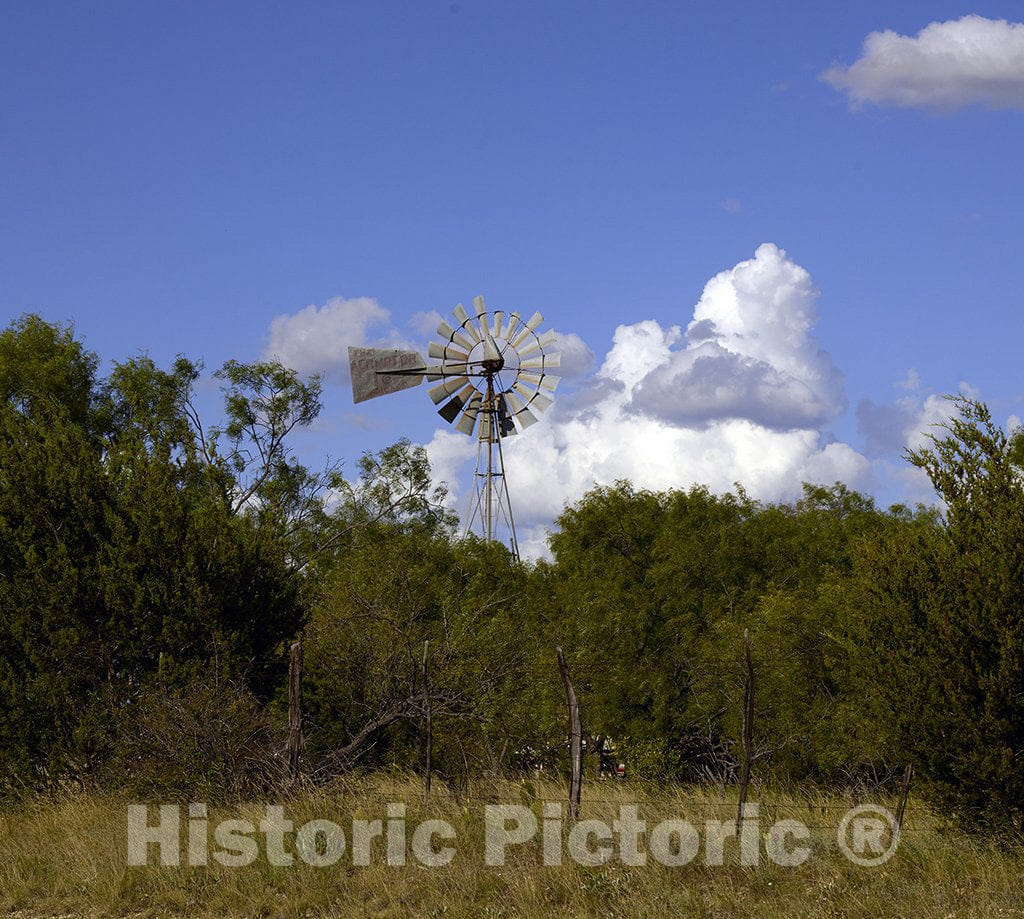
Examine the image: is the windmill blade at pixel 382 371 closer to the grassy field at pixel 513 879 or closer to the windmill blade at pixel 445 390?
the windmill blade at pixel 445 390

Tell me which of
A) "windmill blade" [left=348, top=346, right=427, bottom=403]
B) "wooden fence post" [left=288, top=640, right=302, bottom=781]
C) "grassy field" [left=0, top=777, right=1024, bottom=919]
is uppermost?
"windmill blade" [left=348, top=346, right=427, bottom=403]

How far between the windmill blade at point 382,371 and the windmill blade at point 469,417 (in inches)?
80.0

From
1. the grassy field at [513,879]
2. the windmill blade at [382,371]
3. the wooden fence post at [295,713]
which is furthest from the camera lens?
the windmill blade at [382,371]

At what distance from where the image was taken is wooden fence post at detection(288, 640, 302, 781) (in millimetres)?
11770

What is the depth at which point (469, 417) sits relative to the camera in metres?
42.6

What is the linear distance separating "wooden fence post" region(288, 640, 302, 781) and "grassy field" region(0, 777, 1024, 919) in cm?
35

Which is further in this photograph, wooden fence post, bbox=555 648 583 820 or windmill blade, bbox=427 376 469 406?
windmill blade, bbox=427 376 469 406

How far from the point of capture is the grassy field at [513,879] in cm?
903

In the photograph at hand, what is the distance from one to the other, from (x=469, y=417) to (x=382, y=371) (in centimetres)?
360

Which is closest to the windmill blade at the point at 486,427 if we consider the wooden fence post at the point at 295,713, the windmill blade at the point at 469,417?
the windmill blade at the point at 469,417

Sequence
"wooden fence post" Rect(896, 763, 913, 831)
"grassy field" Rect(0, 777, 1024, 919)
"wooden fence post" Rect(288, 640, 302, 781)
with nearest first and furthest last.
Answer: "grassy field" Rect(0, 777, 1024, 919) → "wooden fence post" Rect(896, 763, 913, 831) → "wooden fence post" Rect(288, 640, 302, 781)

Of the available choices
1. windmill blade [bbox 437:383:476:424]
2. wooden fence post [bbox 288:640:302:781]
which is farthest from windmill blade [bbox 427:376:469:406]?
wooden fence post [bbox 288:640:302:781]

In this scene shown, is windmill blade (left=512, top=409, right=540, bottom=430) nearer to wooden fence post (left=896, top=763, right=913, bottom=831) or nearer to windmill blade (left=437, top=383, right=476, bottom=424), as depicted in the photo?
windmill blade (left=437, top=383, right=476, bottom=424)

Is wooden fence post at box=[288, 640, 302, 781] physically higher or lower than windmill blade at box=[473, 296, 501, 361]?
lower
